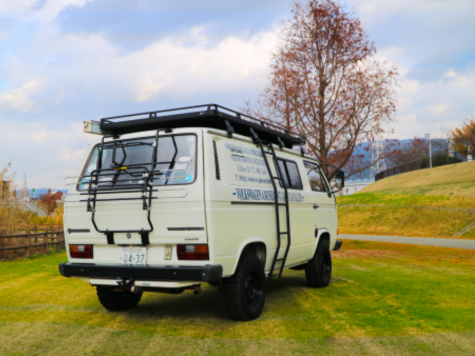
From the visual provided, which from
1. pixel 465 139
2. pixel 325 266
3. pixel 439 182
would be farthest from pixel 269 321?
pixel 465 139

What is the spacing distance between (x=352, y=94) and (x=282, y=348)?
41.1ft

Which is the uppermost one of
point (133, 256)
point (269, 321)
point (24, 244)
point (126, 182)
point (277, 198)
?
point (126, 182)

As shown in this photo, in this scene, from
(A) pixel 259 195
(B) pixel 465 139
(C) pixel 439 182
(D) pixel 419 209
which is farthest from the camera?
(B) pixel 465 139

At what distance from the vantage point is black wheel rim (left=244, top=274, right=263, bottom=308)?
19.2 feet

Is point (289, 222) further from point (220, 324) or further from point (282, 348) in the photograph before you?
point (282, 348)

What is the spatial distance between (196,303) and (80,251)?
2064mm

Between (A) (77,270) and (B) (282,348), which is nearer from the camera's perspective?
(B) (282,348)

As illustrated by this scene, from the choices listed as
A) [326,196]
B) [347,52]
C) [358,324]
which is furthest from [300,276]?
[347,52]

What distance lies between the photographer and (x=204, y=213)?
16.5ft

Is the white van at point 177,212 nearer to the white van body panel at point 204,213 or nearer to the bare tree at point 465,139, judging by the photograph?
the white van body panel at point 204,213

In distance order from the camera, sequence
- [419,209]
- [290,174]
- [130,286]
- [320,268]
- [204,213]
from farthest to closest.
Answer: [419,209] < [320,268] < [290,174] < [130,286] < [204,213]

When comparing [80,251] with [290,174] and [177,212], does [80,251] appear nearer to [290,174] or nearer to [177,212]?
[177,212]

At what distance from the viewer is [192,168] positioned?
5273 mm

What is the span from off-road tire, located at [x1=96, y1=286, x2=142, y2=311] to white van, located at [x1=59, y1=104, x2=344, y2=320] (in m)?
0.01
